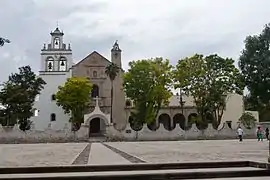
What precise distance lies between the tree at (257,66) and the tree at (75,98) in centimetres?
2278

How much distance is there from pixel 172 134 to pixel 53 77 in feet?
86.1

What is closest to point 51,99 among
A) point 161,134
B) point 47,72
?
point 47,72

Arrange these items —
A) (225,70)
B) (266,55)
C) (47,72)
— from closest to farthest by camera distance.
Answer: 1. (266,55)
2. (225,70)
3. (47,72)

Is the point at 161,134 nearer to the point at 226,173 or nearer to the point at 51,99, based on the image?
the point at 51,99

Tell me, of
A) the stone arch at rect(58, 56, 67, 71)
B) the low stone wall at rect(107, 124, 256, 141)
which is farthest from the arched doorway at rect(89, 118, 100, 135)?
the stone arch at rect(58, 56, 67, 71)

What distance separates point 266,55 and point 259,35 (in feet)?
9.84

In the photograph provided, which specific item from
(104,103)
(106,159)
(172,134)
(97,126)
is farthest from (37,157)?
(104,103)

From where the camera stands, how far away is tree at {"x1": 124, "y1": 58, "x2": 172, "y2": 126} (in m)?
55.0

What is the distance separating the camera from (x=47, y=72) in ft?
230

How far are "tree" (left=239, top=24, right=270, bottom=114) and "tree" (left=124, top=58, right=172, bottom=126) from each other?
452 inches

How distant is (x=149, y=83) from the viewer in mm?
55125

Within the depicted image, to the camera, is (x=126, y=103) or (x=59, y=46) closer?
(x=126, y=103)

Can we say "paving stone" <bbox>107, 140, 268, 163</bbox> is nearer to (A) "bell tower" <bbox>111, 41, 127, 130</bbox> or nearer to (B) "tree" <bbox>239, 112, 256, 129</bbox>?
(B) "tree" <bbox>239, 112, 256, 129</bbox>

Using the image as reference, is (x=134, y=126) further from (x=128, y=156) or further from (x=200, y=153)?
(x=128, y=156)
